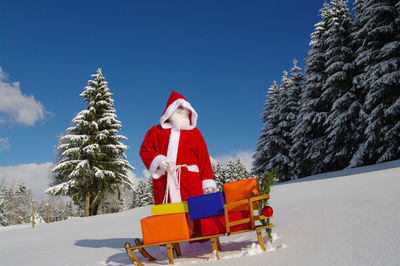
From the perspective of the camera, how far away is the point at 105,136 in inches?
727

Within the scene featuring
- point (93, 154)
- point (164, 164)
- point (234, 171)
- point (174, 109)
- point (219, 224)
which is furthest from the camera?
point (234, 171)

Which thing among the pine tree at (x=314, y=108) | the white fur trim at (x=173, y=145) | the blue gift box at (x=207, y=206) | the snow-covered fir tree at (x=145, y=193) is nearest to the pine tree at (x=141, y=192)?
the snow-covered fir tree at (x=145, y=193)

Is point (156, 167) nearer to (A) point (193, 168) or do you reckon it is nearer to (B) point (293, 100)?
(A) point (193, 168)

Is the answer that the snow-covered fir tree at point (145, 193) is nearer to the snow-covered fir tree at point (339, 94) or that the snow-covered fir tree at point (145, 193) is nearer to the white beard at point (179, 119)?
the snow-covered fir tree at point (339, 94)

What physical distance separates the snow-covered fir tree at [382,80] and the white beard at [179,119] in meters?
12.3

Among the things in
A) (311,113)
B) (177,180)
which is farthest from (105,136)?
(177,180)

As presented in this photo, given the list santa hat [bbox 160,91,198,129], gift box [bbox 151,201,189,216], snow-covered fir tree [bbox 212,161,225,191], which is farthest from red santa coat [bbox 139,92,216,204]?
snow-covered fir tree [bbox 212,161,225,191]

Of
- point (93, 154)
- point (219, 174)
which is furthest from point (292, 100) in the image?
point (219, 174)

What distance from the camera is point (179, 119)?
14.0ft

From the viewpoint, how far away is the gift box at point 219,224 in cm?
298

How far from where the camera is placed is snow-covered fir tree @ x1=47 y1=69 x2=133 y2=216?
58.1 ft

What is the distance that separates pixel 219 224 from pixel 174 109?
1.86 meters

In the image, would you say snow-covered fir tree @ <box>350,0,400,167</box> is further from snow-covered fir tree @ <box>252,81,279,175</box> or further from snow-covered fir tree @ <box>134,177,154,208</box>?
snow-covered fir tree @ <box>134,177,154,208</box>

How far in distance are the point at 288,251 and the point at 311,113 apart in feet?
57.7
